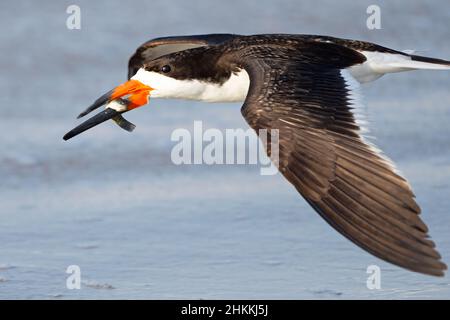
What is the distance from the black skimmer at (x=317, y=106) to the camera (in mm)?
5832

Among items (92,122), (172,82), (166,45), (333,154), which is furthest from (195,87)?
(333,154)

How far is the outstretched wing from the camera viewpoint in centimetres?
577

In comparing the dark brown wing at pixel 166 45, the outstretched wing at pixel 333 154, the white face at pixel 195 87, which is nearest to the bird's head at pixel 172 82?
the white face at pixel 195 87

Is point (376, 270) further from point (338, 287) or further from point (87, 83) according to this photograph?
point (87, 83)

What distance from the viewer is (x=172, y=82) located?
7.34 m

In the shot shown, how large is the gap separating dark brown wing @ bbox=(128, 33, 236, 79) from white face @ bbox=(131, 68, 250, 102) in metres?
0.61

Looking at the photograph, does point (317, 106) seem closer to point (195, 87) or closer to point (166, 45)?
point (195, 87)

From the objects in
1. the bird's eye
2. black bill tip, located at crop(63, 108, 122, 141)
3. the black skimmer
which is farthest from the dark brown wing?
black bill tip, located at crop(63, 108, 122, 141)

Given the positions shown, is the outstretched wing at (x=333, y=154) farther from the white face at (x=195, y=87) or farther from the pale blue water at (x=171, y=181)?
the pale blue water at (x=171, y=181)

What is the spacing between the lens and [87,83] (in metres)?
9.41

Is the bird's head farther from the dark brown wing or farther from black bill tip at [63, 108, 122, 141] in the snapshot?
the dark brown wing

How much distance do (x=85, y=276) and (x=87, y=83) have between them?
8.46 feet

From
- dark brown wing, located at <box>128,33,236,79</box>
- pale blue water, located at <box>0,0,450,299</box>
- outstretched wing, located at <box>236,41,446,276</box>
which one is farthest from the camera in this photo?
dark brown wing, located at <box>128,33,236,79</box>

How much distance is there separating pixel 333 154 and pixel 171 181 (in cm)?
222
